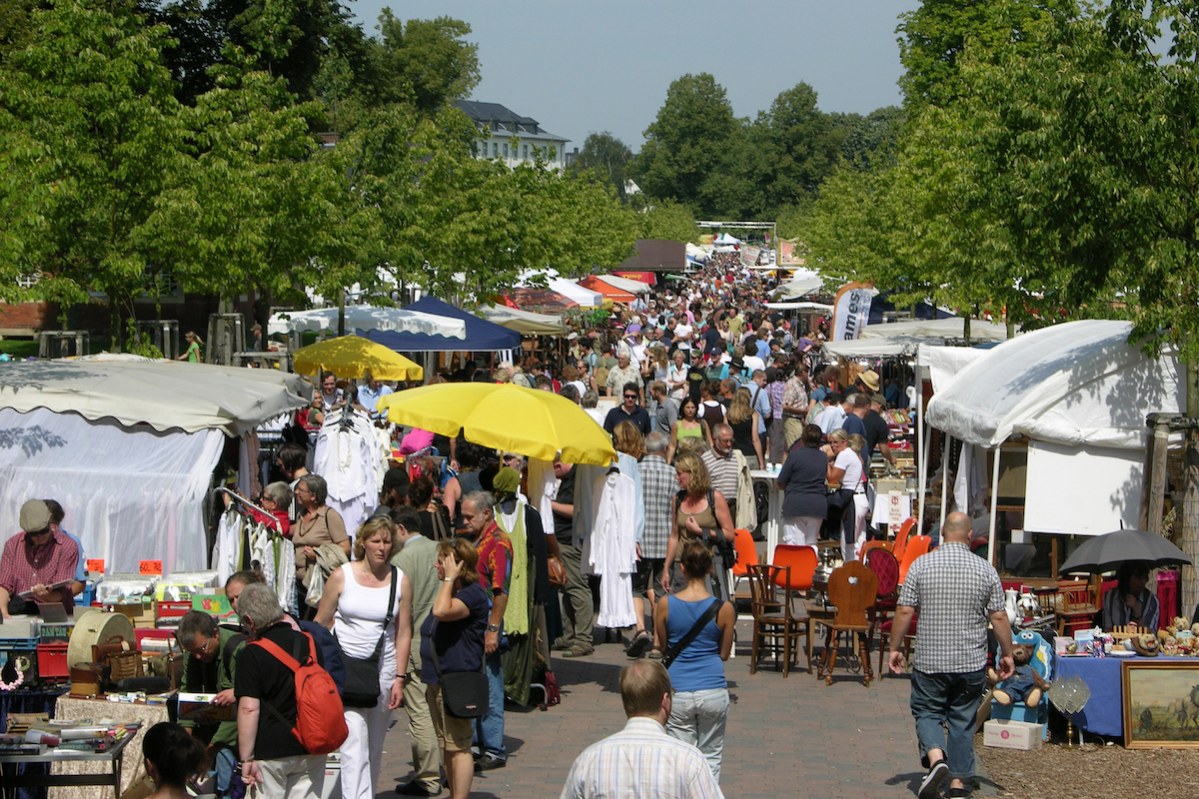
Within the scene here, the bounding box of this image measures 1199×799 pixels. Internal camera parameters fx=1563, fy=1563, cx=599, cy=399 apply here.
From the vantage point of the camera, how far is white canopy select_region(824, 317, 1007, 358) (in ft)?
82.6

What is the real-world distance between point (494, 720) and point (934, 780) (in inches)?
99.9

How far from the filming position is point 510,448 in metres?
11.1

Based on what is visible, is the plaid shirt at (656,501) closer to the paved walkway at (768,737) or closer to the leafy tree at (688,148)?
the paved walkway at (768,737)

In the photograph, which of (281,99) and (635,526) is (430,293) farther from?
(635,526)

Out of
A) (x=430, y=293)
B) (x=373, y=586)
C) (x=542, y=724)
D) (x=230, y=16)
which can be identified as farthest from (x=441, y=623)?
(x=230, y=16)

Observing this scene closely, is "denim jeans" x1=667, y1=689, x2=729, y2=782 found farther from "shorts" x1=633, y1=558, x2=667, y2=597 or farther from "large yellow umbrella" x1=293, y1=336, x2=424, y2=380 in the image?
"large yellow umbrella" x1=293, y1=336, x2=424, y2=380

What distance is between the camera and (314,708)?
6625 millimetres

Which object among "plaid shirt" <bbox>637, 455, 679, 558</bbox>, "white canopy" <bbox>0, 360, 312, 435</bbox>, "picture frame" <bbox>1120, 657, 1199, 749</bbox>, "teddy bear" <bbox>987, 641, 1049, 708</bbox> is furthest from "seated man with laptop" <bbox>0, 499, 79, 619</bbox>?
"picture frame" <bbox>1120, 657, 1199, 749</bbox>

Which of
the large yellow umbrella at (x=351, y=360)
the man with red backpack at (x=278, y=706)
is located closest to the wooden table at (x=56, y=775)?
the man with red backpack at (x=278, y=706)

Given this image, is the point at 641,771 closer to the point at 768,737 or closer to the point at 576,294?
the point at 768,737

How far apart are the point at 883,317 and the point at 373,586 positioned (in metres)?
31.0

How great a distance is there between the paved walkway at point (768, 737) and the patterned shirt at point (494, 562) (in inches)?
43.0

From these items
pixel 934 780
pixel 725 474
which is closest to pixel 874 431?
pixel 725 474

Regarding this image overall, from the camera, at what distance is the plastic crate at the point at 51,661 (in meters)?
8.52
